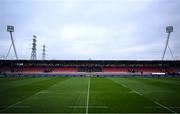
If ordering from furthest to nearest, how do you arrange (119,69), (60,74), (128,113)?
(119,69)
(60,74)
(128,113)

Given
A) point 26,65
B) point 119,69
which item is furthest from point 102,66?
point 26,65

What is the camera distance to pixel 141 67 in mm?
101500

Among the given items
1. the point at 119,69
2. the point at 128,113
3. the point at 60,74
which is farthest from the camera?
the point at 119,69

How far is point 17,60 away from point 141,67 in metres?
47.8

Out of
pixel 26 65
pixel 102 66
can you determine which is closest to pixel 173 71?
pixel 102 66

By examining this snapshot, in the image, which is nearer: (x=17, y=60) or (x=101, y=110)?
(x=101, y=110)

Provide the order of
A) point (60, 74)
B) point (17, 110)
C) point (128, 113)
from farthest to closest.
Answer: point (60, 74) < point (17, 110) < point (128, 113)

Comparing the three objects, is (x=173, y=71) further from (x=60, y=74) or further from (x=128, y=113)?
(x=128, y=113)

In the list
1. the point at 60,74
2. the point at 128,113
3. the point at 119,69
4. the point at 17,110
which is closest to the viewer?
the point at 128,113

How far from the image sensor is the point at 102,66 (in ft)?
335

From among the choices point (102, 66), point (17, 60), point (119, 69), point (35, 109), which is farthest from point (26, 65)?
point (35, 109)

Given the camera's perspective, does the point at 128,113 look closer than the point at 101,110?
Yes

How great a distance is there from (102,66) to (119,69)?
6.86 meters

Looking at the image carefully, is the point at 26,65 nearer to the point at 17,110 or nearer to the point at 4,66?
the point at 4,66
